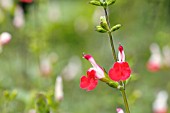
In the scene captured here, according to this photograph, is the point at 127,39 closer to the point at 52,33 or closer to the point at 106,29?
the point at 52,33

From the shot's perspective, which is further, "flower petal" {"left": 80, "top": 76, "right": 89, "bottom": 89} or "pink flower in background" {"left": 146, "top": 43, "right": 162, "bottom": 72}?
"pink flower in background" {"left": 146, "top": 43, "right": 162, "bottom": 72}

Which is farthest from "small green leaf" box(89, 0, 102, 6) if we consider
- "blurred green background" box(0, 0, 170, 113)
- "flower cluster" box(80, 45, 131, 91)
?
"blurred green background" box(0, 0, 170, 113)

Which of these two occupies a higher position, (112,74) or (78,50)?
(78,50)

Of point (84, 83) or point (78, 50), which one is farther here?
point (78, 50)

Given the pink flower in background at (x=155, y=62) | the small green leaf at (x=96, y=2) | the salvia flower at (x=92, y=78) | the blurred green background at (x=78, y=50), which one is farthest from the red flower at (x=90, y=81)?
the pink flower in background at (x=155, y=62)

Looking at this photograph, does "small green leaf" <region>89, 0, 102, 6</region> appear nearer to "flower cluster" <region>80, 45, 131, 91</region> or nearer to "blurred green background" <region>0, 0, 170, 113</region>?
"flower cluster" <region>80, 45, 131, 91</region>

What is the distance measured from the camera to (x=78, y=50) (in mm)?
6094

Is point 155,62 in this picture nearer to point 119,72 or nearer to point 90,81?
point 90,81

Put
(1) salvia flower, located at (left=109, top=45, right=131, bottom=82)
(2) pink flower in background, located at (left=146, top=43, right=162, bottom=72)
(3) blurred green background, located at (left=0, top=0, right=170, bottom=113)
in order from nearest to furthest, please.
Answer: (1) salvia flower, located at (left=109, top=45, right=131, bottom=82)
(3) blurred green background, located at (left=0, top=0, right=170, bottom=113)
(2) pink flower in background, located at (left=146, top=43, right=162, bottom=72)

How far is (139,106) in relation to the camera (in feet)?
14.4

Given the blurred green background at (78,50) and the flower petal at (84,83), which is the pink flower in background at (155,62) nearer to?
the blurred green background at (78,50)

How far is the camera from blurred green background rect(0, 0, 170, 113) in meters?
3.73

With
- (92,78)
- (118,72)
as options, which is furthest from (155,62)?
(118,72)

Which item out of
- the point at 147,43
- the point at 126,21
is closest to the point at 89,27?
the point at 126,21
